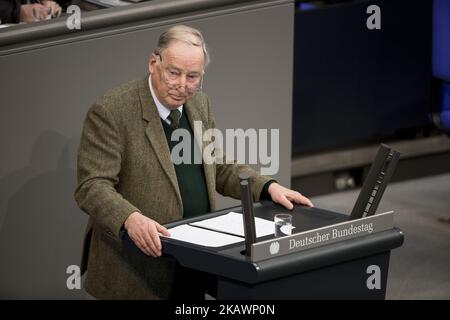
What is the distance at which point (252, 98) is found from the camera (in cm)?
501

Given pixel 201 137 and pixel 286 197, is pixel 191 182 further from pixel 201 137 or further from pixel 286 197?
pixel 286 197

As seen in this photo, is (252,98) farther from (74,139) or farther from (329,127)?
(329,127)

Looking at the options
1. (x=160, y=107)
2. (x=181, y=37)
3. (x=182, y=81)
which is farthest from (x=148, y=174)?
(x=181, y=37)

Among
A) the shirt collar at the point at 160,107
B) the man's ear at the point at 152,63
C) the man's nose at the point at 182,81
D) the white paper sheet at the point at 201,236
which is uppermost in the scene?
the man's ear at the point at 152,63

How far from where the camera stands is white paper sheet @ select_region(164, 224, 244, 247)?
3311 mm

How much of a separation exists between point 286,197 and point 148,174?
17.9 inches

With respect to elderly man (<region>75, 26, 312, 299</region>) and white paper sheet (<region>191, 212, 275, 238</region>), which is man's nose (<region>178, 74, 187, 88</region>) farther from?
white paper sheet (<region>191, 212, 275, 238</region>)

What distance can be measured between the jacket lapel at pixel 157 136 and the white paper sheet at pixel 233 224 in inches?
5.6

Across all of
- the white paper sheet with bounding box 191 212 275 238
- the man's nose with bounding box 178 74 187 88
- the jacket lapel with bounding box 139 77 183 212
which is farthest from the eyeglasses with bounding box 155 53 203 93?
the white paper sheet with bounding box 191 212 275 238

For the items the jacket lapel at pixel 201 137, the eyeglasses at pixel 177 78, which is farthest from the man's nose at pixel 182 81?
the jacket lapel at pixel 201 137

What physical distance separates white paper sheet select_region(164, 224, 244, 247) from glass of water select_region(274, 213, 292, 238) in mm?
111

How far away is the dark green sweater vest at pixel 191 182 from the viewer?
3703 mm

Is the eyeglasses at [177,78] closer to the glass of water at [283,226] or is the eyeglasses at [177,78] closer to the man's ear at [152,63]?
the man's ear at [152,63]
